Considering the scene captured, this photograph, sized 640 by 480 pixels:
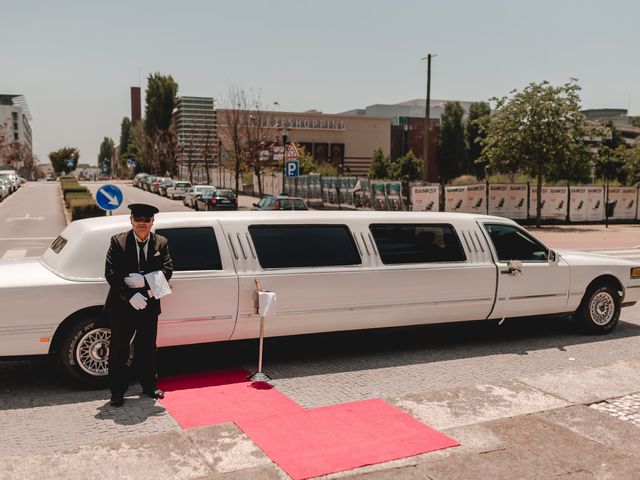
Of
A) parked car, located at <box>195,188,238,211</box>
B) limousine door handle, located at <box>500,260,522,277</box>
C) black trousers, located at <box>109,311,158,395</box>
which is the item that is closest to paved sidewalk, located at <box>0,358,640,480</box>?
black trousers, located at <box>109,311,158,395</box>

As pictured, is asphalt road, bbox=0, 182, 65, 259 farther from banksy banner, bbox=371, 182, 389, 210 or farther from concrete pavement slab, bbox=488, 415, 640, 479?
banksy banner, bbox=371, 182, 389, 210

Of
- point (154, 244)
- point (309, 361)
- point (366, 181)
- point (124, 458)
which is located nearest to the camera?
point (124, 458)

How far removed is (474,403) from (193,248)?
119 inches

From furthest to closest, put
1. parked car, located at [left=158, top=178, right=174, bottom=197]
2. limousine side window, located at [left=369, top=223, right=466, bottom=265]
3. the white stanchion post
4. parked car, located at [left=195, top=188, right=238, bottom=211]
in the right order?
1. parked car, located at [left=158, top=178, right=174, bottom=197]
2. parked car, located at [left=195, top=188, right=238, bottom=211]
3. limousine side window, located at [left=369, top=223, right=466, bottom=265]
4. the white stanchion post

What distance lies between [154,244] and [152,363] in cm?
106

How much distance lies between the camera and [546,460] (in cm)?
460

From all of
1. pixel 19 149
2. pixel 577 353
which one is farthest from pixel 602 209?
pixel 19 149

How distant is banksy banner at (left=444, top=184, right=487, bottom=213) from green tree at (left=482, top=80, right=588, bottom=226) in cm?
209

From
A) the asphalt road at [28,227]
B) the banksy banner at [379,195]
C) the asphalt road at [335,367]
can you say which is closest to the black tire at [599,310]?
the asphalt road at [335,367]

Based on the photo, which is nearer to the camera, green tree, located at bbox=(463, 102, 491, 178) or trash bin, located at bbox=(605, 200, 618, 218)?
trash bin, located at bbox=(605, 200, 618, 218)

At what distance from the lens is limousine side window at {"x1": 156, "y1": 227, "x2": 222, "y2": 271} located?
20.6 feet

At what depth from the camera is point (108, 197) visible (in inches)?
515

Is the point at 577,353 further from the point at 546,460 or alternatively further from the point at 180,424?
the point at 180,424

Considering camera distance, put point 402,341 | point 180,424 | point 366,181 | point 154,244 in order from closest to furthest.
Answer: point 180,424
point 154,244
point 402,341
point 366,181
